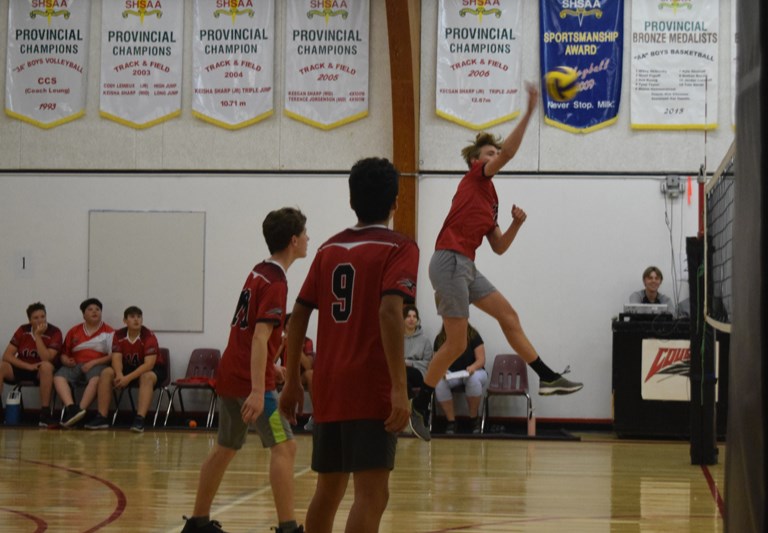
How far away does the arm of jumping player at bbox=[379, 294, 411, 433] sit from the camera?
12.3 feet

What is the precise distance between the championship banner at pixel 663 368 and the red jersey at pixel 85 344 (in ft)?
24.1

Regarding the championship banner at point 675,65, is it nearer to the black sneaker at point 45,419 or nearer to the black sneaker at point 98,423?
the black sneaker at point 98,423

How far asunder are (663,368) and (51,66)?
9.87 meters

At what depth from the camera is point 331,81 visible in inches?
587

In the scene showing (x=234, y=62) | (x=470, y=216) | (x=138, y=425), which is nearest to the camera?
(x=470, y=216)

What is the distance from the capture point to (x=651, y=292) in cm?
1366

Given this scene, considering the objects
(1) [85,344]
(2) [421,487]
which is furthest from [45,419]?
(2) [421,487]

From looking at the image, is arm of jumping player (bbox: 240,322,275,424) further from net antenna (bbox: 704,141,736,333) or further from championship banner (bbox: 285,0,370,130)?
championship banner (bbox: 285,0,370,130)

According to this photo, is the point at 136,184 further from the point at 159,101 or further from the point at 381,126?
the point at 381,126

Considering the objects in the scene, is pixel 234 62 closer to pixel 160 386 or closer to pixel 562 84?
pixel 160 386

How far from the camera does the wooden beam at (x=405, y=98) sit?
13664 mm

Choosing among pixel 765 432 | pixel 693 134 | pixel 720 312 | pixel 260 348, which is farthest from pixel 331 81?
pixel 765 432

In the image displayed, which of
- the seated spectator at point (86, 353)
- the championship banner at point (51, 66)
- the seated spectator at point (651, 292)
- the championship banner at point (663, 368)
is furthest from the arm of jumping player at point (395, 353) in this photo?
the championship banner at point (51, 66)

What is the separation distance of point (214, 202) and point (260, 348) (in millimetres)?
10216
